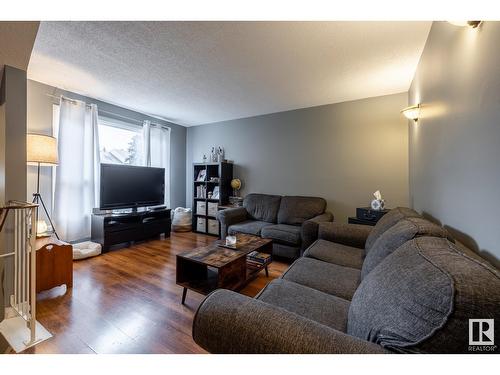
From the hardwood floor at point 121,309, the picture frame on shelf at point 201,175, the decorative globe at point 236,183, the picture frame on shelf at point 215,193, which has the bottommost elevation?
the hardwood floor at point 121,309

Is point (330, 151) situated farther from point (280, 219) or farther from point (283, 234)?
point (283, 234)

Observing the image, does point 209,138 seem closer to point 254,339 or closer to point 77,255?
point 77,255

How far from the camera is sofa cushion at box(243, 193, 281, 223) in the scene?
3463mm

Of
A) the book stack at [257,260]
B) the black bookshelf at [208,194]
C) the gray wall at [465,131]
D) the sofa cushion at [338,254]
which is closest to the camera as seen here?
the gray wall at [465,131]

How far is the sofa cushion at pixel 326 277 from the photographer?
1.33 m

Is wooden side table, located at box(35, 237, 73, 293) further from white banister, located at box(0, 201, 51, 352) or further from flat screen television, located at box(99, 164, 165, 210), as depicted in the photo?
flat screen television, located at box(99, 164, 165, 210)

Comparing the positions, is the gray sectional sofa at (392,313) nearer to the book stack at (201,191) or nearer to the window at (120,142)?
the book stack at (201,191)

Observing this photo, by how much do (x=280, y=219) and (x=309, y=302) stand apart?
2217 mm

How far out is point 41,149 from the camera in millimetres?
2285

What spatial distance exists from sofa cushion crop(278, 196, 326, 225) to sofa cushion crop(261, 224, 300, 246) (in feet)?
1.26

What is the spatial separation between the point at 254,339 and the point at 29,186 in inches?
138

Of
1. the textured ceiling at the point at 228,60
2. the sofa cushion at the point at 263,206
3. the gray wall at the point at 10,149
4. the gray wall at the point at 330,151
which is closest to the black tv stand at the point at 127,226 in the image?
the gray wall at the point at 10,149

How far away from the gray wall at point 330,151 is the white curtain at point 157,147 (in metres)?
1.16

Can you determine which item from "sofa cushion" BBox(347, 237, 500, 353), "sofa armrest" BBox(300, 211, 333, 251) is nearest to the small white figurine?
"sofa armrest" BBox(300, 211, 333, 251)
